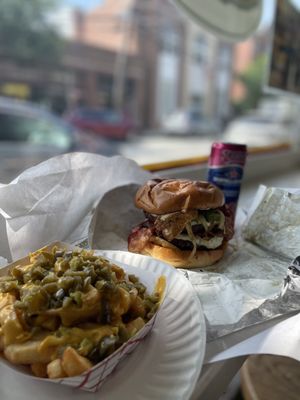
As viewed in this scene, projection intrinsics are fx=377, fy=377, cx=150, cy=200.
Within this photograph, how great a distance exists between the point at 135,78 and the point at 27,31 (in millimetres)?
4097

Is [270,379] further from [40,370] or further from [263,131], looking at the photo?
[263,131]

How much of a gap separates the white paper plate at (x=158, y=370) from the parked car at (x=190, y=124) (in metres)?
5.22

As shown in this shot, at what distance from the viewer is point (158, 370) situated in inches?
20.8

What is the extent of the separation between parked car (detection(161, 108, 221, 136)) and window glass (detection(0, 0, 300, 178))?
0.08 ft

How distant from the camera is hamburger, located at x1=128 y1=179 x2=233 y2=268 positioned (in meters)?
0.88

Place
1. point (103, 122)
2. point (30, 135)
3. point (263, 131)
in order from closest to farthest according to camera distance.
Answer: point (30, 135) < point (263, 131) < point (103, 122)

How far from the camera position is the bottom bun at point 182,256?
87cm

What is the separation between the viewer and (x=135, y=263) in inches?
29.4

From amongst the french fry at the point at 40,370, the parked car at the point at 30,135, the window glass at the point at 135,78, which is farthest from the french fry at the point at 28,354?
the parked car at the point at 30,135

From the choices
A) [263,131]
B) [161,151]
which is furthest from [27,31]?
[263,131]

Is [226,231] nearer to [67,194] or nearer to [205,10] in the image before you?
[67,194]

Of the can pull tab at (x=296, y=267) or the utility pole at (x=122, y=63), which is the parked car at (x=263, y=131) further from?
the can pull tab at (x=296, y=267)

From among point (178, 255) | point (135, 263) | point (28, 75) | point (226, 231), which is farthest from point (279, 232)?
point (28, 75)

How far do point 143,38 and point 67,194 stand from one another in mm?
4713
